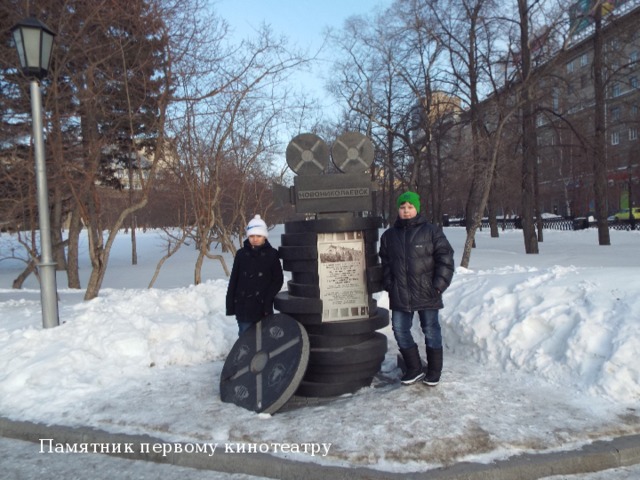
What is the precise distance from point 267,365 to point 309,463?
142 centimetres

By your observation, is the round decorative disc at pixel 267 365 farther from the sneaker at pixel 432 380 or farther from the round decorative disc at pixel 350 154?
the round decorative disc at pixel 350 154

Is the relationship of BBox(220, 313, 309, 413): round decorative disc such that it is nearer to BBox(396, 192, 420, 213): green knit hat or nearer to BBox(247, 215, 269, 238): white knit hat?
BBox(247, 215, 269, 238): white knit hat

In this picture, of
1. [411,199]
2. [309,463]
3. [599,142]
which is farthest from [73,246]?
[599,142]

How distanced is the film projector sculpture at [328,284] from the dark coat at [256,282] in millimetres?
122

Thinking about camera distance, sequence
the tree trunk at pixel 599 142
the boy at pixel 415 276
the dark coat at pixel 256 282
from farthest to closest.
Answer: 1. the tree trunk at pixel 599 142
2. the dark coat at pixel 256 282
3. the boy at pixel 415 276

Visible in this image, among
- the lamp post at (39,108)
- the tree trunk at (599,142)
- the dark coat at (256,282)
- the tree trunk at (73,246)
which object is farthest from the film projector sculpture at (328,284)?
the tree trunk at (599,142)

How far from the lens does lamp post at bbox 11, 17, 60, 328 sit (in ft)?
20.6

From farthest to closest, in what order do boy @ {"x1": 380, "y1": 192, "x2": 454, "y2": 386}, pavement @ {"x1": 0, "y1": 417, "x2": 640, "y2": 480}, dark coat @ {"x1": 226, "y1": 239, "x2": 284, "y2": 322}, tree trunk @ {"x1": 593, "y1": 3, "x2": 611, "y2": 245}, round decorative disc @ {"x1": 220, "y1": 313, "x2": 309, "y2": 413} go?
tree trunk @ {"x1": 593, "y1": 3, "x2": 611, "y2": 245}
dark coat @ {"x1": 226, "y1": 239, "x2": 284, "y2": 322}
boy @ {"x1": 380, "y1": 192, "x2": 454, "y2": 386}
round decorative disc @ {"x1": 220, "y1": 313, "x2": 309, "y2": 413}
pavement @ {"x1": 0, "y1": 417, "x2": 640, "y2": 480}

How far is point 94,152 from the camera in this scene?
29.9ft

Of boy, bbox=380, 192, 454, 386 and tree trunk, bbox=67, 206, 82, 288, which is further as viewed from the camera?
tree trunk, bbox=67, 206, 82, 288

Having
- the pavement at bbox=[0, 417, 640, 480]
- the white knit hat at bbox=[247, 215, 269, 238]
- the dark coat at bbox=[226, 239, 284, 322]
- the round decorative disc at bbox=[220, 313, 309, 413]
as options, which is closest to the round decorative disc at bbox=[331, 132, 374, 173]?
the white knit hat at bbox=[247, 215, 269, 238]

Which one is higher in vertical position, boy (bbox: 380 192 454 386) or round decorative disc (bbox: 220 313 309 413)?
boy (bbox: 380 192 454 386)

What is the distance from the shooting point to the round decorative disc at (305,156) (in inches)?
209

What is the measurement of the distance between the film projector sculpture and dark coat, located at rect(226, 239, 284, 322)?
0.12 metres
